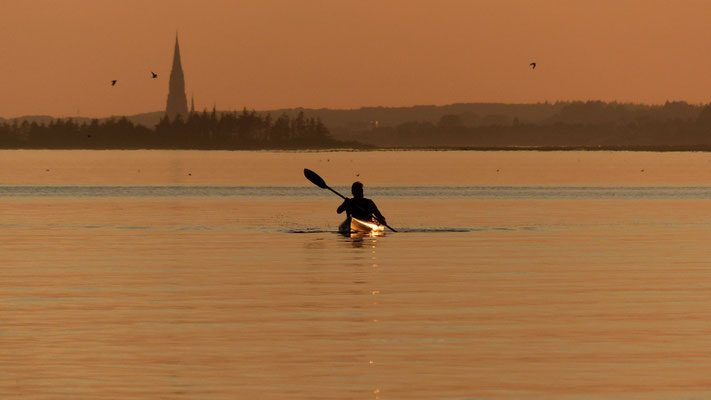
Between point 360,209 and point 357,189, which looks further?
point 360,209

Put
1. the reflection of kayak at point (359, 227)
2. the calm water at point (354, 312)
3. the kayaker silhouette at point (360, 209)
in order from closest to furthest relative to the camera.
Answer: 1. the calm water at point (354, 312)
2. the kayaker silhouette at point (360, 209)
3. the reflection of kayak at point (359, 227)

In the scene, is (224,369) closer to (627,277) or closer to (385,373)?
(385,373)

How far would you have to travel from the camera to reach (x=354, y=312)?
25.6m

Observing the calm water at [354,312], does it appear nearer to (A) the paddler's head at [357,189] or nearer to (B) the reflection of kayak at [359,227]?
(B) the reflection of kayak at [359,227]

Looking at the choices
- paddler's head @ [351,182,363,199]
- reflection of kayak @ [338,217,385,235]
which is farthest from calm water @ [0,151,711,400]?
paddler's head @ [351,182,363,199]

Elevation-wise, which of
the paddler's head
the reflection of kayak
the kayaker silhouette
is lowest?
the reflection of kayak

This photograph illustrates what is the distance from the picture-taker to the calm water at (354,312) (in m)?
18.2

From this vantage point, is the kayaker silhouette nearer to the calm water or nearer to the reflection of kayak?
the reflection of kayak

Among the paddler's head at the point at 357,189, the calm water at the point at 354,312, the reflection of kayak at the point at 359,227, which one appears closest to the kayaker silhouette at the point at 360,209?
the paddler's head at the point at 357,189

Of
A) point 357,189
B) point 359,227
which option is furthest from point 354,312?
point 359,227

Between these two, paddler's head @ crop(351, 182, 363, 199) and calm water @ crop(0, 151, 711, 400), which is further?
paddler's head @ crop(351, 182, 363, 199)

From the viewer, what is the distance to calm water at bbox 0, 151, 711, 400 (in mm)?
18156

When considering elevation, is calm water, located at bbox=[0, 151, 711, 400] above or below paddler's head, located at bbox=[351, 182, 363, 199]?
below

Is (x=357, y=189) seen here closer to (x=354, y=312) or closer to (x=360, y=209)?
(x=360, y=209)
